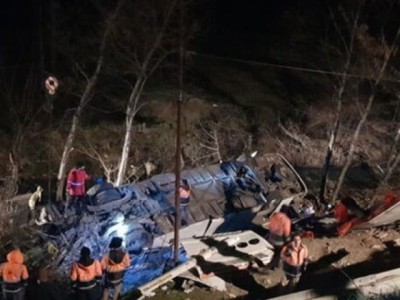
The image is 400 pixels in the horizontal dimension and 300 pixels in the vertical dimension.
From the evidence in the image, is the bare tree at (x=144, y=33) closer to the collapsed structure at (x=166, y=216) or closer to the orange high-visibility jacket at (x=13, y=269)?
the collapsed structure at (x=166, y=216)

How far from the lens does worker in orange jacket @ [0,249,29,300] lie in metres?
9.06

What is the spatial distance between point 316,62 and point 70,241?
19.8 meters

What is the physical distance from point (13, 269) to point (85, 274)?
1137 mm

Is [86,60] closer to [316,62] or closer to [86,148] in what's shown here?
[86,148]

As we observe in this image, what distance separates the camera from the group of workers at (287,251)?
32.1ft

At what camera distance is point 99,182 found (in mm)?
12945

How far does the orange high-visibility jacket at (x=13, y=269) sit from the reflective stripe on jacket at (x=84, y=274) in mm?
830

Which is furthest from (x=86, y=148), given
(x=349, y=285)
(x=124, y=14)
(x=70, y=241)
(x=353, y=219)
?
(x=349, y=285)

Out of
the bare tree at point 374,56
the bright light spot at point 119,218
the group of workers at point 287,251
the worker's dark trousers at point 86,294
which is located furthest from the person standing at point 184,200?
the bare tree at point 374,56

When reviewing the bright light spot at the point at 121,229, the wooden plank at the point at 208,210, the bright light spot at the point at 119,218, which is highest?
the bright light spot at the point at 119,218

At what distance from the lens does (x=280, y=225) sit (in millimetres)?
10875

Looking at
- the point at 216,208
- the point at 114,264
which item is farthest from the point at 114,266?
the point at 216,208

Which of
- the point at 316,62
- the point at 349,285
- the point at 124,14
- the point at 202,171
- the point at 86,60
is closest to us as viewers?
the point at 349,285

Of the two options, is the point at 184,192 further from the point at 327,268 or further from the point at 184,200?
the point at 327,268
